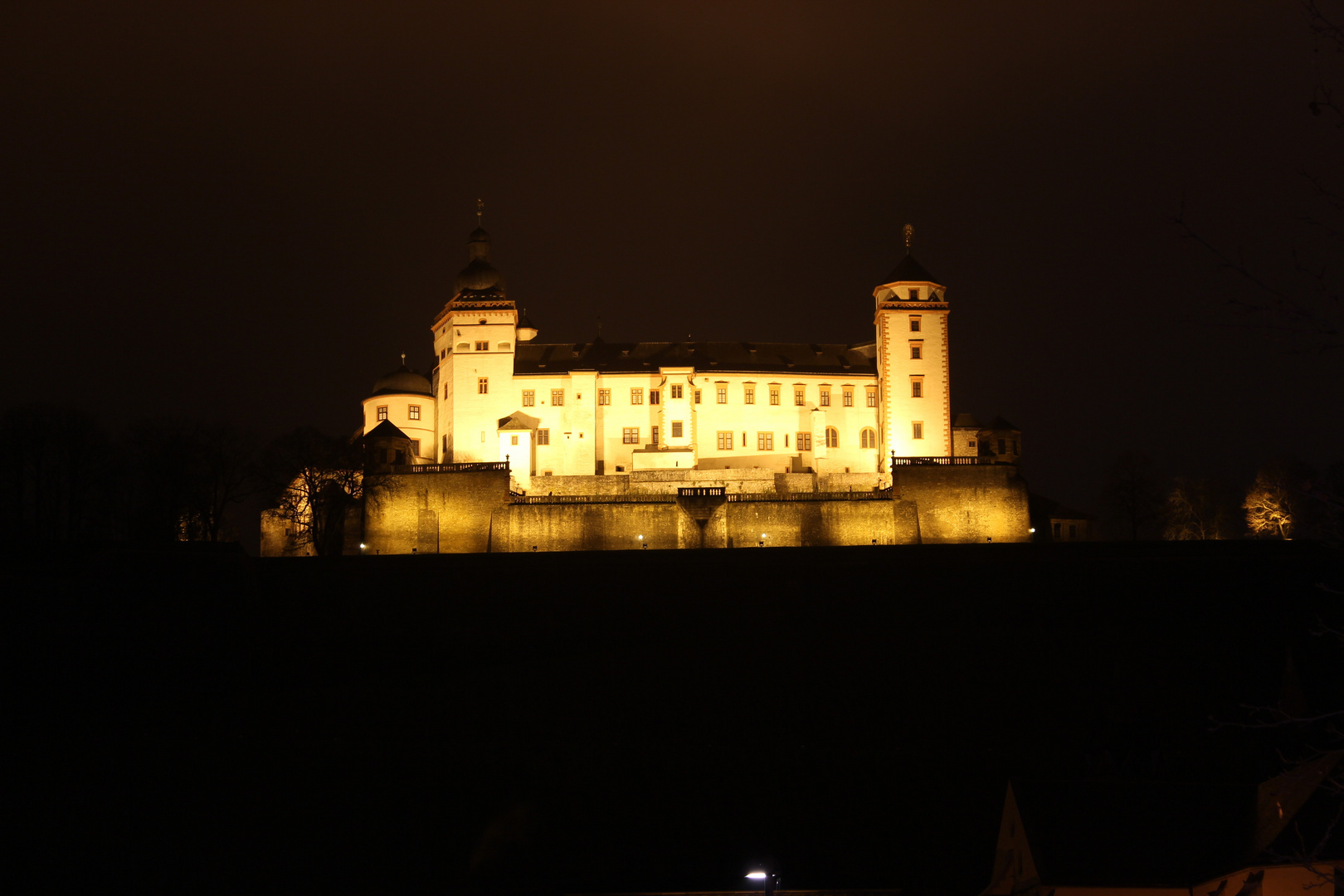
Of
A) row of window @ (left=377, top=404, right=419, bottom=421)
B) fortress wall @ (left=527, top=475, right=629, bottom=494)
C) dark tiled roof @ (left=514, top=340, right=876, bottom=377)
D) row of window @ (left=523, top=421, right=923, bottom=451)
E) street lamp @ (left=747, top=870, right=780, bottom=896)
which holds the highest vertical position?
dark tiled roof @ (left=514, top=340, right=876, bottom=377)

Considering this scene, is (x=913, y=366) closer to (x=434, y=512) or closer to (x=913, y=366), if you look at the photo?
(x=913, y=366)

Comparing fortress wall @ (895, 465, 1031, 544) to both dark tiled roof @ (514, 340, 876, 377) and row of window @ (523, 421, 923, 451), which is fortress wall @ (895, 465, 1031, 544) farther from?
dark tiled roof @ (514, 340, 876, 377)

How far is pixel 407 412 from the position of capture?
197 ft

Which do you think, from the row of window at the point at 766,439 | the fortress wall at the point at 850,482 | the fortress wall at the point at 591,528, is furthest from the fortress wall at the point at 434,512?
the fortress wall at the point at 850,482

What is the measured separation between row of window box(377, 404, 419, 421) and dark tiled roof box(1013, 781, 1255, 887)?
43121mm

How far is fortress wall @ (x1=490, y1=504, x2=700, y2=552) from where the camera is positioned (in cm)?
4981

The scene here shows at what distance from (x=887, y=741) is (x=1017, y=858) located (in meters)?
10.5

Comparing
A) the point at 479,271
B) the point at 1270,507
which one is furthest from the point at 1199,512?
the point at 479,271

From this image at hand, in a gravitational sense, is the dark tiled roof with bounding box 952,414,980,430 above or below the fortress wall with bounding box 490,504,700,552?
above

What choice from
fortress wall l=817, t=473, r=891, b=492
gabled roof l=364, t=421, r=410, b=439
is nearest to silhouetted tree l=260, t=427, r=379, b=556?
gabled roof l=364, t=421, r=410, b=439

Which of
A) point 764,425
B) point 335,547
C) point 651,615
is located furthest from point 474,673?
point 764,425

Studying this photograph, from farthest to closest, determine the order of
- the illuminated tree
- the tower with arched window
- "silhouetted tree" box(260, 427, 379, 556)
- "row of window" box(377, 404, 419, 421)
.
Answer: "row of window" box(377, 404, 419, 421)
the illuminated tree
the tower with arched window
"silhouetted tree" box(260, 427, 379, 556)

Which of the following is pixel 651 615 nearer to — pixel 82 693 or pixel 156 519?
pixel 82 693

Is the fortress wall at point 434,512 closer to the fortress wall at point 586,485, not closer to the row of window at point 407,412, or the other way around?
the fortress wall at point 586,485
